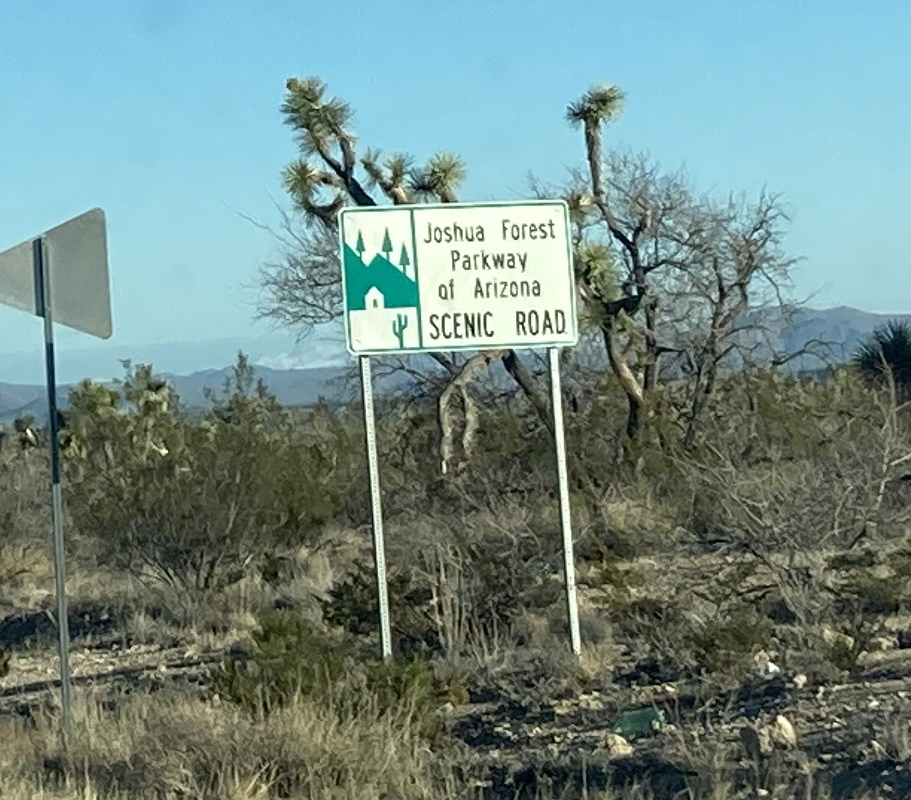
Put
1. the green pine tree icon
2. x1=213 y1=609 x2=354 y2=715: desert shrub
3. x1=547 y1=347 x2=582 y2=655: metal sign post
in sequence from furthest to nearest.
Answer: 1. x1=547 y1=347 x2=582 y2=655: metal sign post
2. the green pine tree icon
3. x1=213 y1=609 x2=354 y2=715: desert shrub

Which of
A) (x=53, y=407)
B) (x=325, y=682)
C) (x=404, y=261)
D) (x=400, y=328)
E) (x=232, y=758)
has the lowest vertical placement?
(x=232, y=758)

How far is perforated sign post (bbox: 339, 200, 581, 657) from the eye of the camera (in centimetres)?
1065

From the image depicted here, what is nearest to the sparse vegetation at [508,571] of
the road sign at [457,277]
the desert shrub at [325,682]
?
the desert shrub at [325,682]

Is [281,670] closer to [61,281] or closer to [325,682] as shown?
[325,682]

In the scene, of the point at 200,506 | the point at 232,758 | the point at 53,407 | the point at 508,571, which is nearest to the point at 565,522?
the point at 508,571

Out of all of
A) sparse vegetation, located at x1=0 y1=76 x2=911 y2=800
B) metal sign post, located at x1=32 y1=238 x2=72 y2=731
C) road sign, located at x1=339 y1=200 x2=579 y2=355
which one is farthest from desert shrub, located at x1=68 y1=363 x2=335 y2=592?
metal sign post, located at x1=32 y1=238 x2=72 y2=731

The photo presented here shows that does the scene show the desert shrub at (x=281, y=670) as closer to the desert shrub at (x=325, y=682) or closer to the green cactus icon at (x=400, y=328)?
the desert shrub at (x=325, y=682)

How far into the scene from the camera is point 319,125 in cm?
1912

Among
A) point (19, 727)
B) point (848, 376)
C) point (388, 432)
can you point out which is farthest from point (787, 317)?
point (19, 727)

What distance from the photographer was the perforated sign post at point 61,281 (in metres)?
9.61

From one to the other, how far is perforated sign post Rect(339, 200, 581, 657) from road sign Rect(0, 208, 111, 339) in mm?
1599

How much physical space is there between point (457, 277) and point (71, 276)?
2469mm

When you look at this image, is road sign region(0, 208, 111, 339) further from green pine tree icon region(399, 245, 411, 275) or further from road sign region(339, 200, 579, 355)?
green pine tree icon region(399, 245, 411, 275)

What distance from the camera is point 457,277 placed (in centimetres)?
1088
